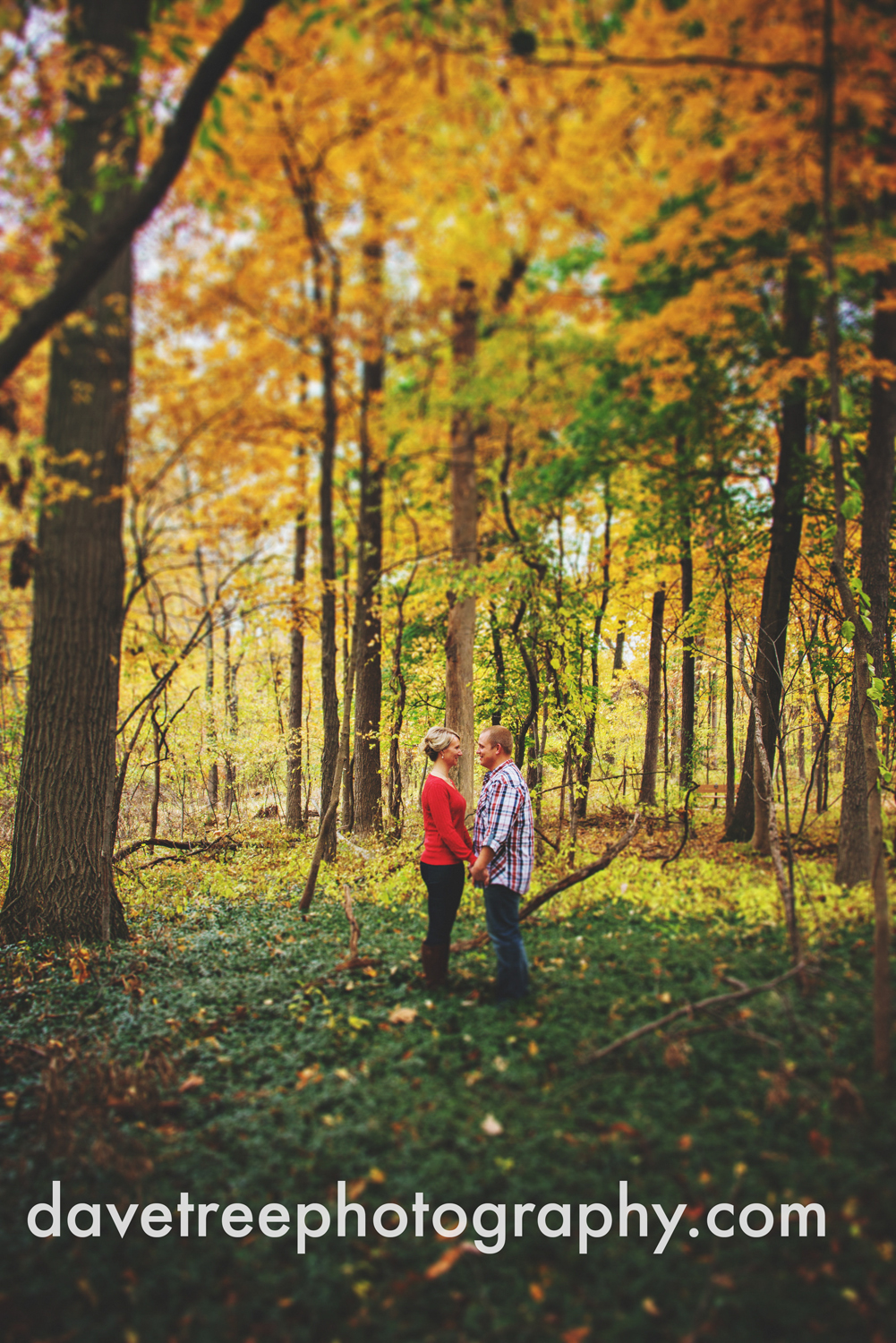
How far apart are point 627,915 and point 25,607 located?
21.3ft

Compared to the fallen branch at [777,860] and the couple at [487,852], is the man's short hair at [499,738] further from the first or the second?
the fallen branch at [777,860]

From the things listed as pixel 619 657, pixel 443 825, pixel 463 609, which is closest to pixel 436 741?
pixel 443 825

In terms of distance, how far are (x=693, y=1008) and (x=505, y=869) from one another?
1.37m

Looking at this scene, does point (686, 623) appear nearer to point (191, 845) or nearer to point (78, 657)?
point (78, 657)

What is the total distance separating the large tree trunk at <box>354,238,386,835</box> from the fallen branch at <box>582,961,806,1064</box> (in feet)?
15.5

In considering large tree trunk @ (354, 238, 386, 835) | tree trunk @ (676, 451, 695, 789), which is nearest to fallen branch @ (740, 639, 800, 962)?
tree trunk @ (676, 451, 695, 789)

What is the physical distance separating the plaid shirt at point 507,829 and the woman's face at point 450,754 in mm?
425

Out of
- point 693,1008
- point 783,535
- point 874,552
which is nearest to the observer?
point 693,1008

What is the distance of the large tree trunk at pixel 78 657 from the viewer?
526 cm

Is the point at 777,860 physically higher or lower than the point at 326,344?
lower

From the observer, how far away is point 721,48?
3.57m

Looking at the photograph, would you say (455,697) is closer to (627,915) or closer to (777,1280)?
(627,915)

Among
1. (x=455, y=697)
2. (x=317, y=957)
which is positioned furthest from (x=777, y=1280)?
(x=455, y=697)

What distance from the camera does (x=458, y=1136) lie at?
9.08 feet
